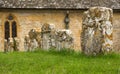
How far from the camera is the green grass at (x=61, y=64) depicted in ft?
36.5

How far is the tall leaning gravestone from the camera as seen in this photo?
1376 centimetres

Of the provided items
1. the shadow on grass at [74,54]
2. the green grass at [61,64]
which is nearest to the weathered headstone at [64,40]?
the shadow on grass at [74,54]

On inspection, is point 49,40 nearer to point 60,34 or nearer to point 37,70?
point 60,34

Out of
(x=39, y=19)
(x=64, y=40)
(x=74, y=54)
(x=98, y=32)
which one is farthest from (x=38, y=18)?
(x=98, y=32)

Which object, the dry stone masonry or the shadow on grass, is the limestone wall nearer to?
the dry stone masonry

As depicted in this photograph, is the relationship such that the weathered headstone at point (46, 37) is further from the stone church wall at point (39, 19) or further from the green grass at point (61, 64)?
the stone church wall at point (39, 19)

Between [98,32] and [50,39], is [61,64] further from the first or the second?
[50,39]

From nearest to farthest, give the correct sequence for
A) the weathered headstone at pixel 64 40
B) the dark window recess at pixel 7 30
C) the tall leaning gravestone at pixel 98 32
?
the tall leaning gravestone at pixel 98 32 < the weathered headstone at pixel 64 40 < the dark window recess at pixel 7 30

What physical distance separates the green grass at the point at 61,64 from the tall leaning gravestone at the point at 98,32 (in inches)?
11.7

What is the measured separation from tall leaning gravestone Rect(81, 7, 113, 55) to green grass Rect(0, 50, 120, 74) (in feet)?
0.98

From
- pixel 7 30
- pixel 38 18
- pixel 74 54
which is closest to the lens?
pixel 74 54

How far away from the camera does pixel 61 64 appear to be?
39.9ft

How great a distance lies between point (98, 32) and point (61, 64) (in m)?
2.33

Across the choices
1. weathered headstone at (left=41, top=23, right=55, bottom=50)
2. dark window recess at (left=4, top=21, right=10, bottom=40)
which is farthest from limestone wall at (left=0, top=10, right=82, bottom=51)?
weathered headstone at (left=41, top=23, right=55, bottom=50)
